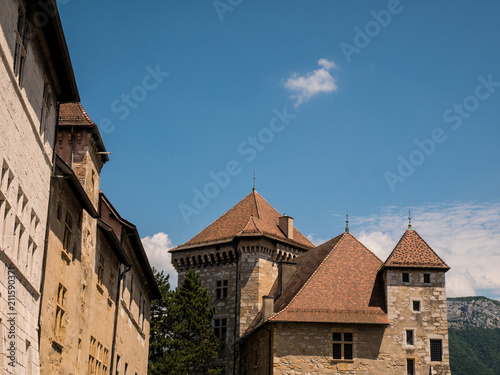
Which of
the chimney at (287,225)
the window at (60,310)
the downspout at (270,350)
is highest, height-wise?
the chimney at (287,225)

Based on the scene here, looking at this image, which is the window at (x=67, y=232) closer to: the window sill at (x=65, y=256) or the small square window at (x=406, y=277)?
the window sill at (x=65, y=256)

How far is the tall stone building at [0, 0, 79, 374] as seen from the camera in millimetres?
11977

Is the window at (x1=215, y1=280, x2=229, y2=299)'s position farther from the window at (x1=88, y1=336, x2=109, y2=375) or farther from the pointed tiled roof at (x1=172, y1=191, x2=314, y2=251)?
the window at (x1=88, y1=336, x2=109, y2=375)

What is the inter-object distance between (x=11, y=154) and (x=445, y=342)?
2990 centimetres

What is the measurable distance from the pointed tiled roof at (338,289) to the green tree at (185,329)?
22.9 ft

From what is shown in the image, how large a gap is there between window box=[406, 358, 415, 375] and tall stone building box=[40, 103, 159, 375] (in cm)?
1533

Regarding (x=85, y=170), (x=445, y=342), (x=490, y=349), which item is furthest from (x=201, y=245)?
(x=490, y=349)

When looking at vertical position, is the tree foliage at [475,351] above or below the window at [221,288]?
above

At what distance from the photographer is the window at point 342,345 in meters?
36.9

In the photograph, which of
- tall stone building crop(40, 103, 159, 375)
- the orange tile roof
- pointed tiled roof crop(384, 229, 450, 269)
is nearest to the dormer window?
pointed tiled roof crop(384, 229, 450, 269)

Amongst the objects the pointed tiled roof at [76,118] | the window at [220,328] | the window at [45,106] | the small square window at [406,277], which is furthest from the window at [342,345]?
the window at [45,106]

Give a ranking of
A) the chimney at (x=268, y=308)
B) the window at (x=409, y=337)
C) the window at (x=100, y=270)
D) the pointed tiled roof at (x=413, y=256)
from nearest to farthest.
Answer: the window at (x=100, y=270) < the window at (x=409, y=337) < the pointed tiled roof at (x=413, y=256) < the chimney at (x=268, y=308)

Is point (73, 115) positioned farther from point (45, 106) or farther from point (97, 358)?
point (97, 358)

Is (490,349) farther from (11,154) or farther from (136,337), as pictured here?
(11,154)
